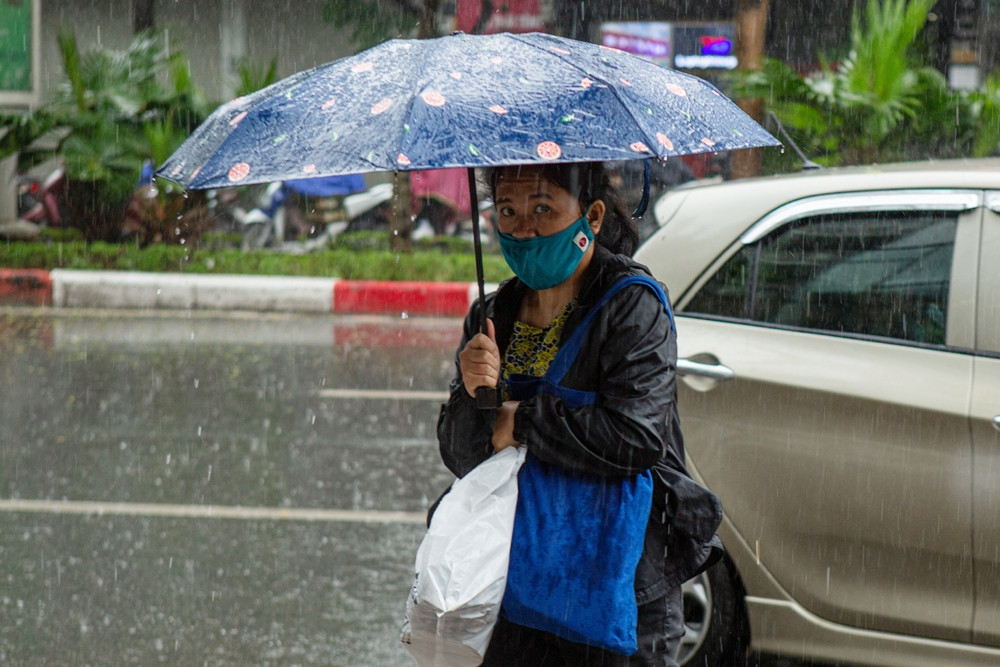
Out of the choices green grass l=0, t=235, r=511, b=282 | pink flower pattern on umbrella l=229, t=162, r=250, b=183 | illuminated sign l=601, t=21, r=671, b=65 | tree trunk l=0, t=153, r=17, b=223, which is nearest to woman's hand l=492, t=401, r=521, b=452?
pink flower pattern on umbrella l=229, t=162, r=250, b=183

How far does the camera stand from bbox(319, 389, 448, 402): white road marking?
8102 mm

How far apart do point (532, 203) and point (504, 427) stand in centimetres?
43

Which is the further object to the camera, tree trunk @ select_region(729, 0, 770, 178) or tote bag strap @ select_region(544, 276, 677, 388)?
tree trunk @ select_region(729, 0, 770, 178)

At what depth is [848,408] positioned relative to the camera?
341 centimetres

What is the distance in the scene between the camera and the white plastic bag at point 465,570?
223 centimetres

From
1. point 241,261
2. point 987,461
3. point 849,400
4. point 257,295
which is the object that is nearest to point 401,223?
point 241,261

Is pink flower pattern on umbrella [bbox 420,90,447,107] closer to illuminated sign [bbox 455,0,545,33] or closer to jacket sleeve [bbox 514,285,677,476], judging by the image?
jacket sleeve [bbox 514,285,677,476]

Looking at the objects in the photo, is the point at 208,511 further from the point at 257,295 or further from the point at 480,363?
the point at 257,295

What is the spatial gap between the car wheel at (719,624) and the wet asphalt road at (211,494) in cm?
101

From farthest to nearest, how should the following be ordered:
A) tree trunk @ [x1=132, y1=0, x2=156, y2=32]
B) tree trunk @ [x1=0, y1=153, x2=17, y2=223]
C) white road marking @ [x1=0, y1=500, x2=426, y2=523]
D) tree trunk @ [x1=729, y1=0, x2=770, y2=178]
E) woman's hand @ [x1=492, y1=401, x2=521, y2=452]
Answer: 1. tree trunk @ [x1=132, y1=0, x2=156, y2=32]
2. tree trunk @ [x1=0, y1=153, x2=17, y2=223]
3. tree trunk @ [x1=729, y1=0, x2=770, y2=178]
4. white road marking @ [x1=0, y1=500, x2=426, y2=523]
5. woman's hand @ [x1=492, y1=401, x2=521, y2=452]

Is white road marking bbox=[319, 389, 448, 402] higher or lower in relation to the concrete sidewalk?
lower

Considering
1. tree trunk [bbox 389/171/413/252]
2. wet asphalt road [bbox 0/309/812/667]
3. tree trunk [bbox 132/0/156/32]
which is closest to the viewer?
wet asphalt road [bbox 0/309/812/667]

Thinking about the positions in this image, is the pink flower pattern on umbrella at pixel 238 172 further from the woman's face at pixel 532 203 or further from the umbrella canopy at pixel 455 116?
the woman's face at pixel 532 203

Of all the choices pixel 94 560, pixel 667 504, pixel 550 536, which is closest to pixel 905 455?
pixel 667 504
